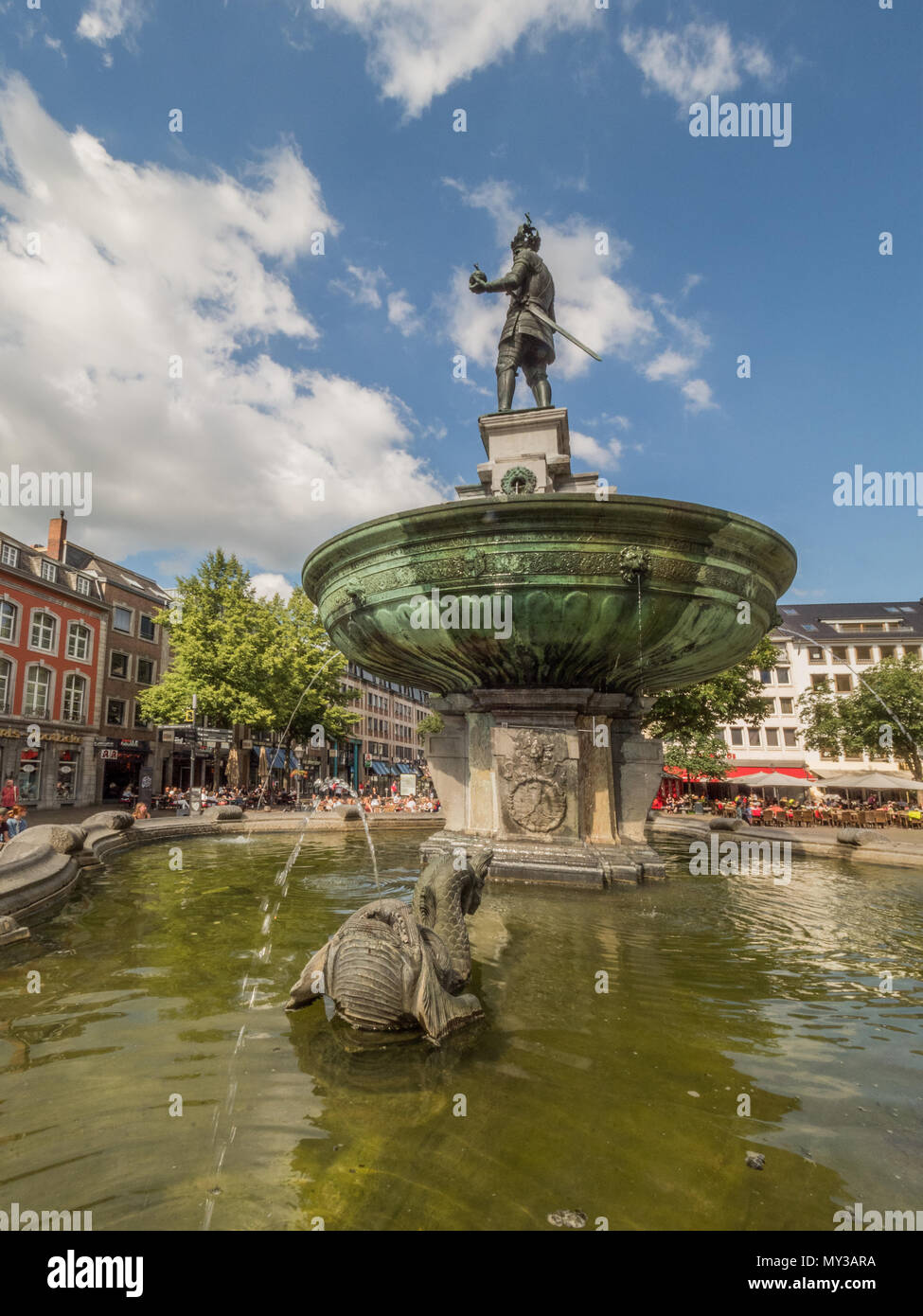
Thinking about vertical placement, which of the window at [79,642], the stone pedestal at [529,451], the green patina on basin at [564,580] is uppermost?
the window at [79,642]

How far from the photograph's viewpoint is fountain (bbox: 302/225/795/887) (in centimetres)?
570

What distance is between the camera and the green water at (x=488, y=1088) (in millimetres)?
1889

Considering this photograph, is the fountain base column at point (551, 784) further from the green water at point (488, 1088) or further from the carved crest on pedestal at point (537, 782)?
the green water at point (488, 1088)

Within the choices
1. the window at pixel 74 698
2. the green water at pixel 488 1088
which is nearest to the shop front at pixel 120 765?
the window at pixel 74 698

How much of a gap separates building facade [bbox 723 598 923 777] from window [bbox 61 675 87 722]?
4510 cm

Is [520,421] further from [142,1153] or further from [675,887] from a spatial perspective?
[142,1153]

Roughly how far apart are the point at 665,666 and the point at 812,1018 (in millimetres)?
4221

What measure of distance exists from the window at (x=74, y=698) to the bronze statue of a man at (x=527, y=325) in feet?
104

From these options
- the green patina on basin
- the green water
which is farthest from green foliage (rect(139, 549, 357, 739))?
the green water

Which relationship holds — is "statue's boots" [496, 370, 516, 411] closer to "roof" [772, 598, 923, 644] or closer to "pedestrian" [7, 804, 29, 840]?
"pedestrian" [7, 804, 29, 840]

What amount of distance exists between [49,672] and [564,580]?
33.7 m

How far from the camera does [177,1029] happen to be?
3.05 metres

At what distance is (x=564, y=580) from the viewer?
5766 mm
